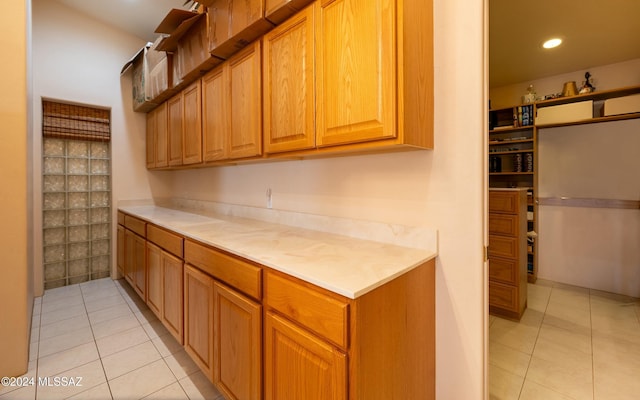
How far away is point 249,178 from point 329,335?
1738 millimetres

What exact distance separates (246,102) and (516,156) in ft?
11.7

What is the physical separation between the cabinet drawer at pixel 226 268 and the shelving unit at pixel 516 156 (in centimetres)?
356

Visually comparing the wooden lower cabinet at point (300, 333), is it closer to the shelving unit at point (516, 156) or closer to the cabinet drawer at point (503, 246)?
the cabinet drawer at point (503, 246)

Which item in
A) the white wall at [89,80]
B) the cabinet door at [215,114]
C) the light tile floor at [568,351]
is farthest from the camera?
the white wall at [89,80]

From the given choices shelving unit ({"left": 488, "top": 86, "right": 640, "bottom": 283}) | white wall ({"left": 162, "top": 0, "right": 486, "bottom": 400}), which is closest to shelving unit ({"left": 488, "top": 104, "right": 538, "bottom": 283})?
shelving unit ({"left": 488, "top": 86, "right": 640, "bottom": 283})

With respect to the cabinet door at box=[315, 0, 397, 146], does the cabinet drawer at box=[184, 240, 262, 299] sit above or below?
below

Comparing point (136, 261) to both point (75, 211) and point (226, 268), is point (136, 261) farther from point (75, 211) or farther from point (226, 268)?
point (226, 268)

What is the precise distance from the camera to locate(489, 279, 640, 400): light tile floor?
5.12 ft

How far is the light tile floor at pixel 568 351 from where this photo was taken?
1561 millimetres

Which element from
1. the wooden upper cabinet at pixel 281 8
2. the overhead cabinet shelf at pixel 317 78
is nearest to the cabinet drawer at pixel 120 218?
Result: the overhead cabinet shelf at pixel 317 78

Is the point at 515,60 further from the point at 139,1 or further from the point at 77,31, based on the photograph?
the point at 77,31

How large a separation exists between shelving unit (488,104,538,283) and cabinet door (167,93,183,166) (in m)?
3.79

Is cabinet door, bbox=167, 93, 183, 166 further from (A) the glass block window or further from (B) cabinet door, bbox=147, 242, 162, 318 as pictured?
(A) the glass block window

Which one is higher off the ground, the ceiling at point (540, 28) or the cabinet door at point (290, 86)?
the ceiling at point (540, 28)
